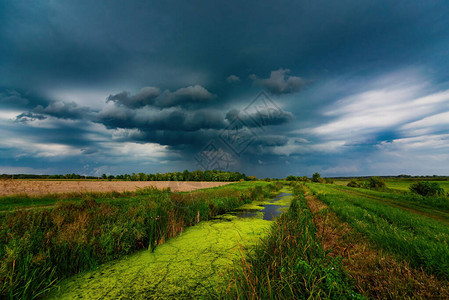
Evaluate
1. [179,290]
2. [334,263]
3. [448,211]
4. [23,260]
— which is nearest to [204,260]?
[179,290]

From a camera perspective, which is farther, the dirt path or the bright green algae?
the bright green algae

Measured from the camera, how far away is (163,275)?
3740mm

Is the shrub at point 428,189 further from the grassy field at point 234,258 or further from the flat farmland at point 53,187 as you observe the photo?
the flat farmland at point 53,187

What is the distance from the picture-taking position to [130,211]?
6109 millimetres

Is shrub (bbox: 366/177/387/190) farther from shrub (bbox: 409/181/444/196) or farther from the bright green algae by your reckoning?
the bright green algae

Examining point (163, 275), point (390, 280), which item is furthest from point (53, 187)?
point (390, 280)

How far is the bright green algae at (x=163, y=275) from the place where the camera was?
10.3 feet

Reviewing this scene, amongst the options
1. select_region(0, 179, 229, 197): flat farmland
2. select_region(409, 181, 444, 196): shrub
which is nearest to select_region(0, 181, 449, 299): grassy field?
select_region(0, 179, 229, 197): flat farmland

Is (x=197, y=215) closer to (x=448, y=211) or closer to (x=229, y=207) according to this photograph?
(x=229, y=207)

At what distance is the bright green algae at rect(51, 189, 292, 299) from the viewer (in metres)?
3.14

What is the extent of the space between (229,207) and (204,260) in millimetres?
8333

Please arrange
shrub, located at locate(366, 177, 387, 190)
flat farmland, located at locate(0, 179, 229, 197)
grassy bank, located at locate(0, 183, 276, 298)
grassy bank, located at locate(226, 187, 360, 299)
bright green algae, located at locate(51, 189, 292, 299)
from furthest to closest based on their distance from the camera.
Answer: shrub, located at locate(366, 177, 387, 190) < flat farmland, located at locate(0, 179, 229, 197) < bright green algae, located at locate(51, 189, 292, 299) < grassy bank, located at locate(0, 183, 276, 298) < grassy bank, located at locate(226, 187, 360, 299)

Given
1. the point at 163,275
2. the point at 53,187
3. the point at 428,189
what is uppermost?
the point at 53,187

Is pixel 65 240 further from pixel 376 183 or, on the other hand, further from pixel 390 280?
pixel 376 183
